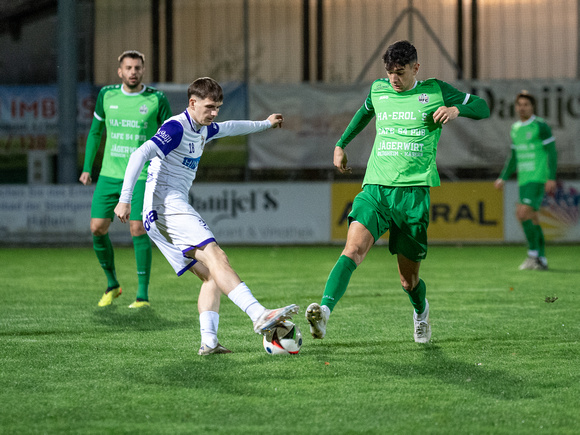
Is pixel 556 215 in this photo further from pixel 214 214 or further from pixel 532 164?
pixel 214 214

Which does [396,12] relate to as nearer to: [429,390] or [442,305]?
[442,305]

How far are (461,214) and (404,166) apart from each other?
10069 millimetres

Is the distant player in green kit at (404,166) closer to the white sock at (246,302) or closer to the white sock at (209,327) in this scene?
the white sock at (246,302)

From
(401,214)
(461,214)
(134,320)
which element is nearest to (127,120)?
(134,320)

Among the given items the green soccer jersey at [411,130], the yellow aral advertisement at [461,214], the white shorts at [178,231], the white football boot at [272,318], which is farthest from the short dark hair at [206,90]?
the yellow aral advertisement at [461,214]

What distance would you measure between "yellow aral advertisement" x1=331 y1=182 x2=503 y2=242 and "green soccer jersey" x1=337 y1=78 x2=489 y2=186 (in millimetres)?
9528

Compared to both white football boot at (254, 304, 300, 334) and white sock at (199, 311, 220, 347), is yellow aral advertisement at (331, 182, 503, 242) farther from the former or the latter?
white football boot at (254, 304, 300, 334)

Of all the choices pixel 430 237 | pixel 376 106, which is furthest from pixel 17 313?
pixel 430 237

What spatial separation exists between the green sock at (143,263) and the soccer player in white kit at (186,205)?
2.37 metres

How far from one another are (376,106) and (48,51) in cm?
1508

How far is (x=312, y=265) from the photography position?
11.9 m

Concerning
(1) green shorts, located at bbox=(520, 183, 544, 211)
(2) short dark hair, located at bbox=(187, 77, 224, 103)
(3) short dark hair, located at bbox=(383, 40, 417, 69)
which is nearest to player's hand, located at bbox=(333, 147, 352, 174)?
(3) short dark hair, located at bbox=(383, 40, 417, 69)

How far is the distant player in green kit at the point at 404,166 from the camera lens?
5305 mm

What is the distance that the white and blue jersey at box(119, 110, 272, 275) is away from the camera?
5094 millimetres
